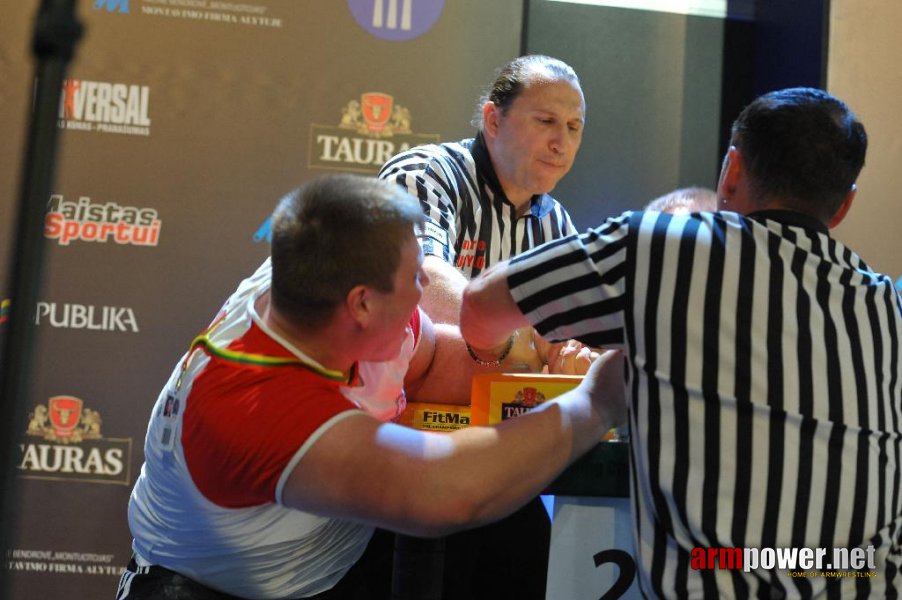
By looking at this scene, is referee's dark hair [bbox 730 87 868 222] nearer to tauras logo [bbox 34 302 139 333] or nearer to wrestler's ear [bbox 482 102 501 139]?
wrestler's ear [bbox 482 102 501 139]

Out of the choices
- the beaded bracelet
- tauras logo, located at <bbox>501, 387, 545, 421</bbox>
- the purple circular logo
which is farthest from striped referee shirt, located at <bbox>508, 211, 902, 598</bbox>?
the purple circular logo

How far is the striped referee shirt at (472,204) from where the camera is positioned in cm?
246

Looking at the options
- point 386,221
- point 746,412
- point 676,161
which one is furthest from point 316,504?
point 676,161

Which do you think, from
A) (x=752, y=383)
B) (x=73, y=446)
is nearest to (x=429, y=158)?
(x=752, y=383)

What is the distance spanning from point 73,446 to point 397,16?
192 centimetres

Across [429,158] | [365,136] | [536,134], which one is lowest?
[429,158]

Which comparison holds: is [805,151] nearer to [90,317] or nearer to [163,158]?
[163,158]

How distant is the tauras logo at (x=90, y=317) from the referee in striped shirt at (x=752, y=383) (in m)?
2.30

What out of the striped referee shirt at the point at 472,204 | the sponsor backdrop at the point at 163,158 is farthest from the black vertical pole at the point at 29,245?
the sponsor backdrop at the point at 163,158

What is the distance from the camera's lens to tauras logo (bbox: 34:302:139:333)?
318cm

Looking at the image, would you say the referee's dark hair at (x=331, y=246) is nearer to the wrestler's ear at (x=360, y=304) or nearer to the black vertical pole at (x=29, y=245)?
the wrestler's ear at (x=360, y=304)

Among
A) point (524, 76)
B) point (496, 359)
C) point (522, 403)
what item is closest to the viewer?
point (522, 403)

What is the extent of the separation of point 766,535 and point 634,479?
0.19m

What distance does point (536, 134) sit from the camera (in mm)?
2607
